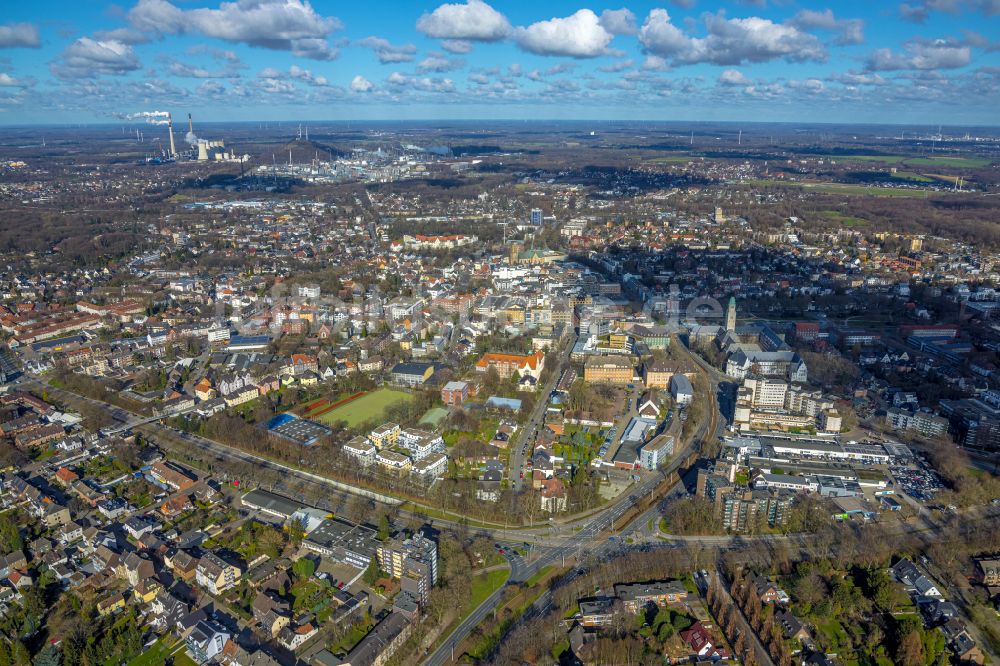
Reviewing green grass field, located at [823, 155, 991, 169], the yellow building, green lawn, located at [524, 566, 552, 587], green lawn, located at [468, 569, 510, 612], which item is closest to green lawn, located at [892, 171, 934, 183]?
green grass field, located at [823, 155, 991, 169]

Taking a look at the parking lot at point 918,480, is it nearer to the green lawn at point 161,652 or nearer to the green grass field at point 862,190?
the green lawn at point 161,652

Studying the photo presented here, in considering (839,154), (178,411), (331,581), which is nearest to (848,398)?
(331,581)

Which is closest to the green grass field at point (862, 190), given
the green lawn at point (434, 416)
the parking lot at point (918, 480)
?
the parking lot at point (918, 480)

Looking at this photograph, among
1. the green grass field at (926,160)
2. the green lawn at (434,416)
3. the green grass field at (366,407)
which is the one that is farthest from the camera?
the green grass field at (926,160)

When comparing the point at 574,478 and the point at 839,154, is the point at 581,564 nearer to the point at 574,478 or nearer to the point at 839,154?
the point at 574,478

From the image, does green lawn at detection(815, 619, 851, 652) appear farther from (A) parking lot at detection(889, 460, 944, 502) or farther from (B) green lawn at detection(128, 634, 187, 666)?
(B) green lawn at detection(128, 634, 187, 666)
